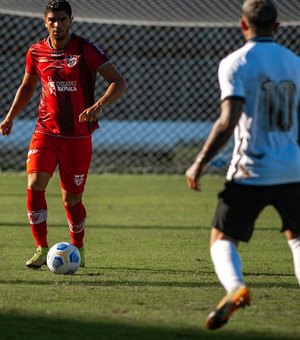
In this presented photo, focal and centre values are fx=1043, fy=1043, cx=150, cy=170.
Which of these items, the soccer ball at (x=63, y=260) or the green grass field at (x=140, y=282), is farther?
the soccer ball at (x=63, y=260)

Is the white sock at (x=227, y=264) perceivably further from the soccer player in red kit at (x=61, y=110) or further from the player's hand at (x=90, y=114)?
the soccer player in red kit at (x=61, y=110)

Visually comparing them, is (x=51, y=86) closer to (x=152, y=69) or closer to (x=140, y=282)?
(x=140, y=282)

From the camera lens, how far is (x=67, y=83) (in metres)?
8.15

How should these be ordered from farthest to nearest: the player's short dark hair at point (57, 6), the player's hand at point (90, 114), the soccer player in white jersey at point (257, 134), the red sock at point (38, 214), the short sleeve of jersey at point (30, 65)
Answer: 1. the short sleeve of jersey at point (30, 65)
2. the red sock at point (38, 214)
3. the player's short dark hair at point (57, 6)
4. the player's hand at point (90, 114)
5. the soccer player in white jersey at point (257, 134)

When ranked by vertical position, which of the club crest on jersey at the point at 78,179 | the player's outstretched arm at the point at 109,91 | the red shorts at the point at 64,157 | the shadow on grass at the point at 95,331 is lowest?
the club crest on jersey at the point at 78,179

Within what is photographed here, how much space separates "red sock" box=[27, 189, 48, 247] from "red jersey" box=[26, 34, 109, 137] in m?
0.51

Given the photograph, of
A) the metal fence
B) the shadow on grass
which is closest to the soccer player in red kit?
the shadow on grass

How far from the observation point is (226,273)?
5.45m

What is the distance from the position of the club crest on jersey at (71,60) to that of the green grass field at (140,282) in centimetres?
160

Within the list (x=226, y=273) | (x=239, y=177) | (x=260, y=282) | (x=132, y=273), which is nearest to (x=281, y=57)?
(x=239, y=177)

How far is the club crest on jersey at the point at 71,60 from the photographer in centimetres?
811

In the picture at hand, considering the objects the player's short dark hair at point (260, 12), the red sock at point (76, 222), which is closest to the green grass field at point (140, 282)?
the red sock at point (76, 222)

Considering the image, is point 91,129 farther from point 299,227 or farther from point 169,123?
point 169,123

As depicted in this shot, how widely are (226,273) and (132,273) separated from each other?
2.44 m
